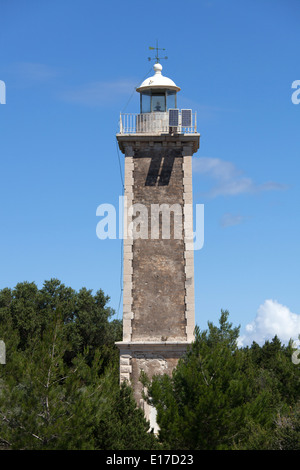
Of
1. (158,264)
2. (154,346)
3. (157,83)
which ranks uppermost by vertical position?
(157,83)

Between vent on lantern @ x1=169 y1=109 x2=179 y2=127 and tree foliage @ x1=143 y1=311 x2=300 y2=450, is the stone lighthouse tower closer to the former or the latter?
vent on lantern @ x1=169 y1=109 x2=179 y2=127

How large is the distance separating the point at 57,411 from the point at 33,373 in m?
1.23

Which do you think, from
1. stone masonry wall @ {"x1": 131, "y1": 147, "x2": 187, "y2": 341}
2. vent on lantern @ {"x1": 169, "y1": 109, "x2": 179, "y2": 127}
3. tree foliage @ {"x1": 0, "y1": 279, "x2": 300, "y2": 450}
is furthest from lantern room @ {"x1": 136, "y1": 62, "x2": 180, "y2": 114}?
tree foliage @ {"x1": 0, "y1": 279, "x2": 300, "y2": 450}

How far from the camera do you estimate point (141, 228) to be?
28469 millimetres

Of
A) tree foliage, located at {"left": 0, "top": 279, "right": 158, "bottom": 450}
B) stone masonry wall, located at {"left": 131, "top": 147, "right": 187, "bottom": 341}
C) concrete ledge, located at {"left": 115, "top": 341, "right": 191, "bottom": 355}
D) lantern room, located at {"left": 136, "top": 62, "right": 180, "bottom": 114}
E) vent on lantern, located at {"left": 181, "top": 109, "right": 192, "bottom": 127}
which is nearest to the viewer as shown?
tree foliage, located at {"left": 0, "top": 279, "right": 158, "bottom": 450}

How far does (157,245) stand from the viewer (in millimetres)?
28344

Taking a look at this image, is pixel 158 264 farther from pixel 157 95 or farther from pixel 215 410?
pixel 215 410

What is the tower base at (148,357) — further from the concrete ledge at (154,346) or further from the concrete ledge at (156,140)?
the concrete ledge at (156,140)

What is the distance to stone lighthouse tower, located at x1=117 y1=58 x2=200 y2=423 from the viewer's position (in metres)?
27.5

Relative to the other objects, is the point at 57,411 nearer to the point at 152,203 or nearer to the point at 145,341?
the point at 145,341

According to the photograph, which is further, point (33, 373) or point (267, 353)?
point (267, 353)

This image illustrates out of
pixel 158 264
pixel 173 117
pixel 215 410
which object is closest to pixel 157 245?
pixel 158 264

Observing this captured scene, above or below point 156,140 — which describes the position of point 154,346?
below
